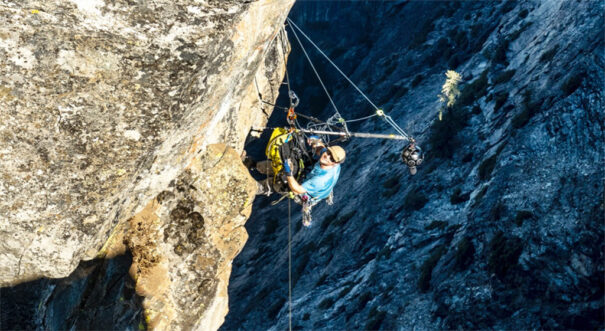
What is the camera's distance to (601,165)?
12555mm

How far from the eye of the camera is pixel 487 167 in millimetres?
17609

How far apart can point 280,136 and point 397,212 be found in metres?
10.1

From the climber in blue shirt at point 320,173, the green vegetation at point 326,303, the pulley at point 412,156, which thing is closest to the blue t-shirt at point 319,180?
the climber in blue shirt at point 320,173

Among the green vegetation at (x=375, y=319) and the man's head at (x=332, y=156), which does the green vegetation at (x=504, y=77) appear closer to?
the green vegetation at (x=375, y=319)

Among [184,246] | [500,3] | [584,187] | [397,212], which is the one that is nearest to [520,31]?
[500,3]

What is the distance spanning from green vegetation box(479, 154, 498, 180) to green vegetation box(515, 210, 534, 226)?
3.08 meters

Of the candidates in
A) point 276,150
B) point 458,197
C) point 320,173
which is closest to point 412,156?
point 320,173

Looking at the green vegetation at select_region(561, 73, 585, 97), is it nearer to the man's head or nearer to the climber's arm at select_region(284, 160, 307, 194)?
the man's head

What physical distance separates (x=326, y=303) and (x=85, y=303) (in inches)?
425

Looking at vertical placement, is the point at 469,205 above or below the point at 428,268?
above

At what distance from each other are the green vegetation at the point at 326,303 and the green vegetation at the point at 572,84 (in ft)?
41.5

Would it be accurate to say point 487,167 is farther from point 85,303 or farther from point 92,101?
point 85,303

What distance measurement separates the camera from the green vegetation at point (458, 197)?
17812 millimetres

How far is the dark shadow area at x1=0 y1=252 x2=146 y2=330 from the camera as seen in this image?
39.5ft
